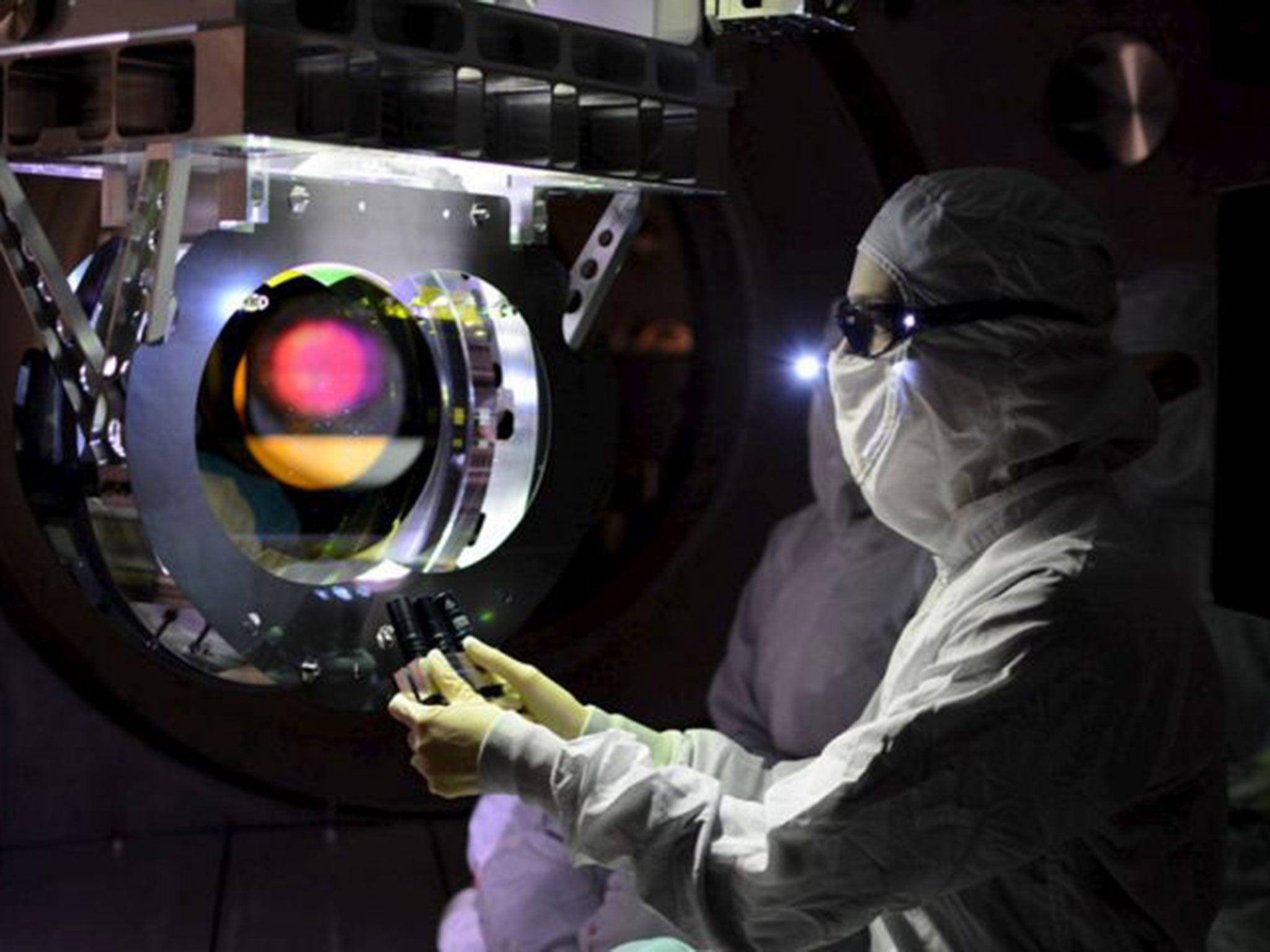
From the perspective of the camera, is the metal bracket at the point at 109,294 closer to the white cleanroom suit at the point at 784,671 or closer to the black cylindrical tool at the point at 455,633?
the black cylindrical tool at the point at 455,633

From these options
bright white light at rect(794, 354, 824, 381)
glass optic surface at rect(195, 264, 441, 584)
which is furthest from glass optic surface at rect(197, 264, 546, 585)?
bright white light at rect(794, 354, 824, 381)

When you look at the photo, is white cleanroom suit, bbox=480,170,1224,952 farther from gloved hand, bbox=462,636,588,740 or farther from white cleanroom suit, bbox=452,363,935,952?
white cleanroom suit, bbox=452,363,935,952

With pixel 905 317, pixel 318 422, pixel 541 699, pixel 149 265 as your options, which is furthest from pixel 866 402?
pixel 149 265

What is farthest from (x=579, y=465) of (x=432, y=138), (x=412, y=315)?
(x=432, y=138)

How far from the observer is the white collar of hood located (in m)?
1.72

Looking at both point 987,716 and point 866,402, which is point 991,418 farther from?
point 987,716

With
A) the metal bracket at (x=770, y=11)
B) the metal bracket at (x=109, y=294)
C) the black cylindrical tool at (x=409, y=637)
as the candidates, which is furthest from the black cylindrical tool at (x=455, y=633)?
the metal bracket at (x=770, y=11)

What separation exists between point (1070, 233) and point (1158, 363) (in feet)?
3.04

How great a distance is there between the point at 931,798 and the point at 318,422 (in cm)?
75

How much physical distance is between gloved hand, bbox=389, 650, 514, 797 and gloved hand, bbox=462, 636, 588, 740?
10 centimetres

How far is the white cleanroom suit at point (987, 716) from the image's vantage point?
1.58 meters

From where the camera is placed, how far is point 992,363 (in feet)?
5.68

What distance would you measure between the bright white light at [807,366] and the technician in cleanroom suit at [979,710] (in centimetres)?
106

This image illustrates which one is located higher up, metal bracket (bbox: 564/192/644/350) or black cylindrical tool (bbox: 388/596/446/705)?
metal bracket (bbox: 564/192/644/350)
